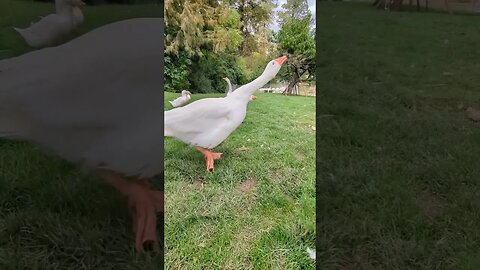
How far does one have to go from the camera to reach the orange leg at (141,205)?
139 cm

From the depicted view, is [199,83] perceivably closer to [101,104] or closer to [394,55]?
[101,104]

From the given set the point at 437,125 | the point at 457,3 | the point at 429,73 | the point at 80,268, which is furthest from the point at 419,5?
the point at 80,268

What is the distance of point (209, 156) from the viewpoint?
1350mm

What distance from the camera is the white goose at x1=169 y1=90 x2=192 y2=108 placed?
1.30 metres

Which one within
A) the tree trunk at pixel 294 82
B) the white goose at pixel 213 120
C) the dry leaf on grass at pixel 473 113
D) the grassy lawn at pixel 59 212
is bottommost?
the grassy lawn at pixel 59 212

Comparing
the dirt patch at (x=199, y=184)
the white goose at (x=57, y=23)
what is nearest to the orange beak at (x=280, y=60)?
the dirt patch at (x=199, y=184)

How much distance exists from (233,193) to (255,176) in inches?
3.0

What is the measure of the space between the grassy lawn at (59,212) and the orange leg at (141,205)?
0.03m

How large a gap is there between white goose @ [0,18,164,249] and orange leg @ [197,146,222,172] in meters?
0.12

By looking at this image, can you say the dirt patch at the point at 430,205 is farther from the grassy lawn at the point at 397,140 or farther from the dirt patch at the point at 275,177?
the dirt patch at the point at 275,177

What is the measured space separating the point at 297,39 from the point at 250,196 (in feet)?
1.45

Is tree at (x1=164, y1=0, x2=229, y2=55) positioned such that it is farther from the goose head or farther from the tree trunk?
the goose head

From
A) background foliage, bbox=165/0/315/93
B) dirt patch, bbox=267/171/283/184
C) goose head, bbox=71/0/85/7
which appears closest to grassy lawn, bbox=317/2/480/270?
background foliage, bbox=165/0/315/93

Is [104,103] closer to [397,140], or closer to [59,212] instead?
[59,212]
